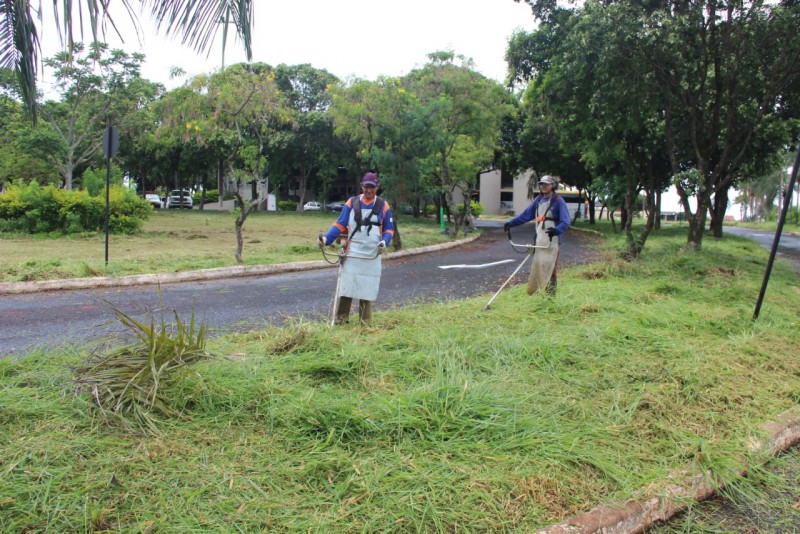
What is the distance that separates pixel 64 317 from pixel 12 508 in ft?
16.1

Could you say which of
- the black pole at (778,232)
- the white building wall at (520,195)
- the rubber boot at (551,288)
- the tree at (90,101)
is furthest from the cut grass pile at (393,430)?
the white building wall at (520,195)

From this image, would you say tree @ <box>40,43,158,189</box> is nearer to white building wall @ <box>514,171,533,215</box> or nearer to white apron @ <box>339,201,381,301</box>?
white apron @ <box>339,201,381,301</box>

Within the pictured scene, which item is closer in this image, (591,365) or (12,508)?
(12,508)

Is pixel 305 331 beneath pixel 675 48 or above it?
beneath

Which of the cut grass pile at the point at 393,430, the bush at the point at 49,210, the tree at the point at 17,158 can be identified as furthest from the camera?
the tree at the point at 17,158

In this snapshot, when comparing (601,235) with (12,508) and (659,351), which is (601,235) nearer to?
(659,351)

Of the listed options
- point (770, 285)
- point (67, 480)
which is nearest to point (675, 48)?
point (770, 285)

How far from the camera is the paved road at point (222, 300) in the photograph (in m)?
5.76

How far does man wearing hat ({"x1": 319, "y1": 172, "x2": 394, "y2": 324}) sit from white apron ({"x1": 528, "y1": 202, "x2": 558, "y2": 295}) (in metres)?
2.20

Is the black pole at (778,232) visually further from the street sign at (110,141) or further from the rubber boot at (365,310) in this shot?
the street sign at (110,141)

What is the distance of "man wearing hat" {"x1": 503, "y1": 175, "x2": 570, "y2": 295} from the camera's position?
22.6 feet

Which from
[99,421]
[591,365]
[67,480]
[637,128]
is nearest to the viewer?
[67,480]

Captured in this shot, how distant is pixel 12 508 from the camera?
2.21 meters

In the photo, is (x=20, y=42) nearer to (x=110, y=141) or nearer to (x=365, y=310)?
(x=365, y=310)
